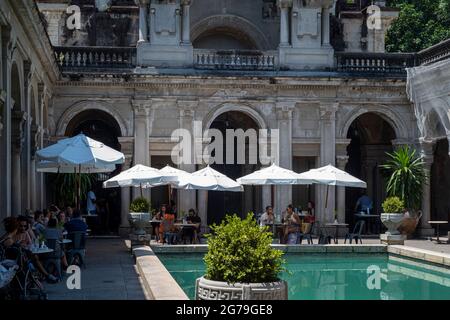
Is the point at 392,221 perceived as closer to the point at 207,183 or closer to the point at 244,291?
the point at 207,183

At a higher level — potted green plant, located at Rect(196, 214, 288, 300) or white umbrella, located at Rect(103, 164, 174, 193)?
white umbrella, located at Rect(103, 164, 174, 193)

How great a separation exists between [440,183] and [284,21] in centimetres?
798

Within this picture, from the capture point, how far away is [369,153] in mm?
29859

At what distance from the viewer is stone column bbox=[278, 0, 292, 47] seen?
26953 mm

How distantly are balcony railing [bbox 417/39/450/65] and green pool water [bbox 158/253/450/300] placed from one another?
7628 mm

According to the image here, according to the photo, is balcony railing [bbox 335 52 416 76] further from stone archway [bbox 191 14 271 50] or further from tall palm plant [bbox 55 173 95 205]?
tall palm plant [bbox 55 173 95 205]

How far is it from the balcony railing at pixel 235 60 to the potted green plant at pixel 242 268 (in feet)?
54.5

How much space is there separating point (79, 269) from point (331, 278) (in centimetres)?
500

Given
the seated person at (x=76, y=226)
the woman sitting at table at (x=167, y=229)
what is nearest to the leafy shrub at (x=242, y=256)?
the seated person at (x=76, y=226)

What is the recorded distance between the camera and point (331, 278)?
16.7m

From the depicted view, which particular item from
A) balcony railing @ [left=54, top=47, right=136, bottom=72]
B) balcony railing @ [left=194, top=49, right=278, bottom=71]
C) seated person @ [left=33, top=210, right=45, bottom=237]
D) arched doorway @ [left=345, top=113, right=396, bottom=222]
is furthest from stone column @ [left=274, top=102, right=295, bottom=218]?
seated person @ [left=33, top=210, right=45, bottom=237]

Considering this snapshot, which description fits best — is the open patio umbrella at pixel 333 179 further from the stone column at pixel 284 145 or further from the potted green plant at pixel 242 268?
the potted green plant at pixel 242 268

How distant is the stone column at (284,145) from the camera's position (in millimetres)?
26609
